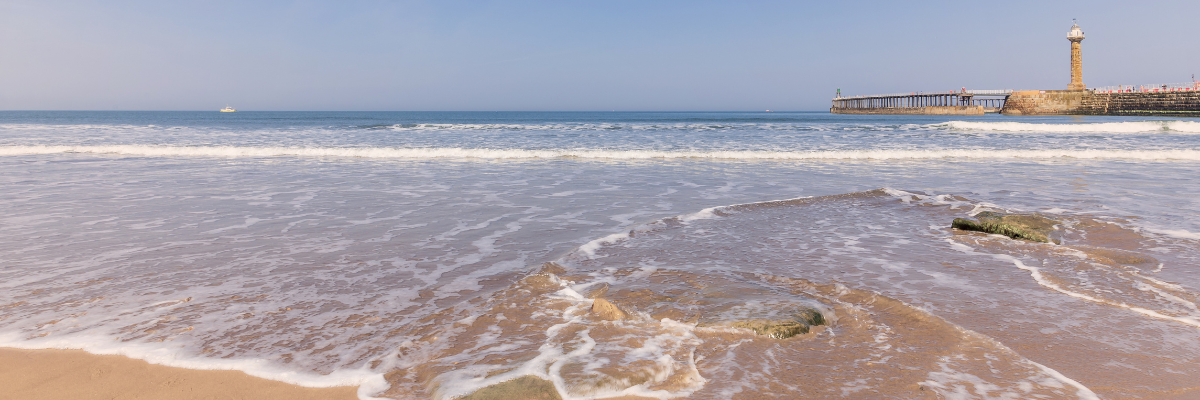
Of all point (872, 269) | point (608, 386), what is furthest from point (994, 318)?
point (608, 386)

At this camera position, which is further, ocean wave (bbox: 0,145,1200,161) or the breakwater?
the breakwater

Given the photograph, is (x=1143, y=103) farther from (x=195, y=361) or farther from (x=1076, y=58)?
(x=195, y=361)

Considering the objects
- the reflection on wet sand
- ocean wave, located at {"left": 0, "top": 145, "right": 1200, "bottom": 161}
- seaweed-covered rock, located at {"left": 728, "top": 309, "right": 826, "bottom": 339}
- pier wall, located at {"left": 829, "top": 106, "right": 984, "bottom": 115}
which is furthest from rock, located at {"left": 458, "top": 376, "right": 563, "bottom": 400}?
pier wall, located at {"left": 829, "top": 106, "right": 984, "bottom": 115}

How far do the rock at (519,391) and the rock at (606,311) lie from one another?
839mm

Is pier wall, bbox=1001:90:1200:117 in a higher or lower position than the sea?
higher

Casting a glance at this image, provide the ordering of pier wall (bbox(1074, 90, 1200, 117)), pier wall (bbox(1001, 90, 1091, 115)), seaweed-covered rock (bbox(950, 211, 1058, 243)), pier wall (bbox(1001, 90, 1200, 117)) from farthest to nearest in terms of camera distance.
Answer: pier wall (bbox(1001, 90, 1091, 115)), pier wall (bbox(1001, 90, 1200, 117)), pier wall (bbox(1074, 90, 1200, 117)), seaweed-covered rock (bbox(950, 211, 1058, 243))

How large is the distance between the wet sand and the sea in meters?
0.09

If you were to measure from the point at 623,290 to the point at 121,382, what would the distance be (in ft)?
8.05

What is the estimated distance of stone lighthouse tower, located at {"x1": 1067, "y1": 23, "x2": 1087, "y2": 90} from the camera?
57125 mm

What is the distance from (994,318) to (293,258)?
15.1ft

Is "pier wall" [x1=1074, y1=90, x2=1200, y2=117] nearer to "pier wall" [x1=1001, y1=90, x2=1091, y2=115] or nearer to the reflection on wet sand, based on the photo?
"pier wall" [x1=1001, y1=90, x2=1091, y2=115]

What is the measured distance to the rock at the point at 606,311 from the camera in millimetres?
3221

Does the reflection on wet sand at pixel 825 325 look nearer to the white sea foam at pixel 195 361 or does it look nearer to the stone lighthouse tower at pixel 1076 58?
the white sea foam at pixel 195 361

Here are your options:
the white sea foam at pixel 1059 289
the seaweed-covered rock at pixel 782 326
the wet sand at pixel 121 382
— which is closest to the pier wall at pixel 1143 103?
the white sea foam at pixel 1059 289
